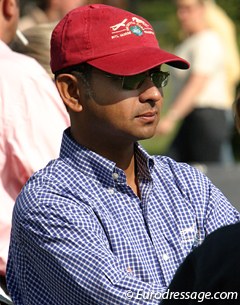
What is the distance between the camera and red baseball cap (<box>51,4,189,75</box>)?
3.60 m

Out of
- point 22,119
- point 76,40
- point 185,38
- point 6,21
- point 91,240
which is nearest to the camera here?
point 91,240

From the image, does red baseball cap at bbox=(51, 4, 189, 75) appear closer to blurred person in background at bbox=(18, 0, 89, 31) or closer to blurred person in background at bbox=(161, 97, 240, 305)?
blurred person in background at bbox=(161, 97, 240, 305)

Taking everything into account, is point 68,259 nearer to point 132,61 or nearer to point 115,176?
point 115,176

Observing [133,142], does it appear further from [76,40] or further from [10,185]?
[10,185]

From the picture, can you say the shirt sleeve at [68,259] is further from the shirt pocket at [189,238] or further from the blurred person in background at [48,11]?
the blurred person in background at [48,11]

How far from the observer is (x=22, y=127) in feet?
13.5

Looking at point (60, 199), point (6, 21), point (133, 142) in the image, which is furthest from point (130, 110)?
point (6, 21)

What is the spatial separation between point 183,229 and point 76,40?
2.14ft

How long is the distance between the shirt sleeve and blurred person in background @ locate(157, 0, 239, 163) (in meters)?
7.11

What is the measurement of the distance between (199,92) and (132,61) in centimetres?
713

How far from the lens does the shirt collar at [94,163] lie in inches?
141

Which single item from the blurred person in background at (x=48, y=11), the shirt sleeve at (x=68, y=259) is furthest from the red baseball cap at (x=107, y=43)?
the blurred person in background at (x=48, y=11)

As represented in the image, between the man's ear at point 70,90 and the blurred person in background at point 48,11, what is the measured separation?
543 cm

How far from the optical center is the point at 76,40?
363 centimetres
